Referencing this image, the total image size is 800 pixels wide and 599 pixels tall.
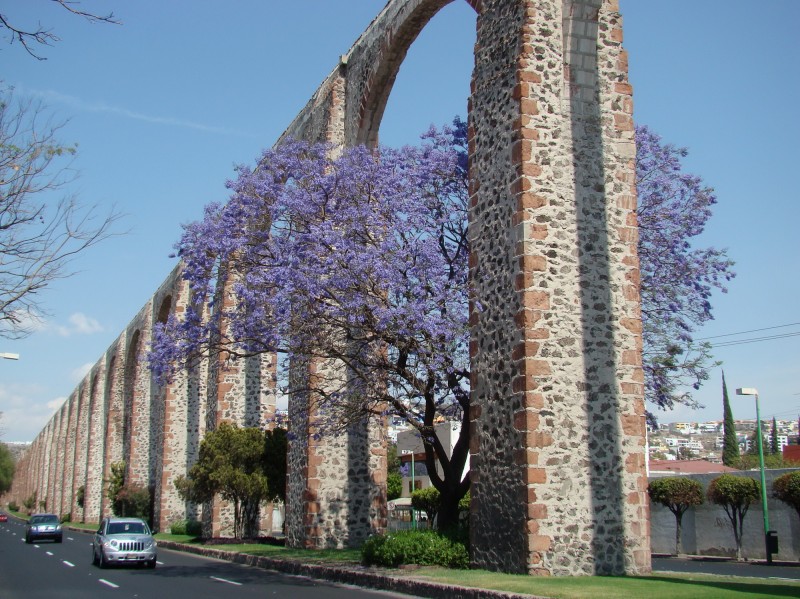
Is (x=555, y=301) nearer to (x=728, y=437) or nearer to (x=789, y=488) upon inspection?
(x=789, y=488)

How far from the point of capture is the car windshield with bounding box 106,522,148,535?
19.7 meters

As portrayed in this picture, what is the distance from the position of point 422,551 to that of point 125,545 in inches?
321

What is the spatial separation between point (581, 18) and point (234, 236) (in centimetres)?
806

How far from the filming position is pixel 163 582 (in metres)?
15.4

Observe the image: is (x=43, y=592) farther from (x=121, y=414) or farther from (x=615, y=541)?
(x=121, y=414)

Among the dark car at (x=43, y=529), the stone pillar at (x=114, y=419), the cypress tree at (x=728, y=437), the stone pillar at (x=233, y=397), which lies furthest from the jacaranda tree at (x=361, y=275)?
the cypress tree at (x=728, y=437)

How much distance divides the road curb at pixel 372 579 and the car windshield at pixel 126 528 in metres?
2.27

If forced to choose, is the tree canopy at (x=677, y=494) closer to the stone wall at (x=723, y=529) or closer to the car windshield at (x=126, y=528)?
the stone wall at (x=723, y=529)

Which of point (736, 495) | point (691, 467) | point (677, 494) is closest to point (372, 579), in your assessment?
point (736, 495)

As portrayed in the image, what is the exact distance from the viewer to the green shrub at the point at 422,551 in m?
14.0

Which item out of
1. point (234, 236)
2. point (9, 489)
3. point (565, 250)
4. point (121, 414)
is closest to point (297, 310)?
point (234, 236)

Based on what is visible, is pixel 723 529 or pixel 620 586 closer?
pixel 620 586

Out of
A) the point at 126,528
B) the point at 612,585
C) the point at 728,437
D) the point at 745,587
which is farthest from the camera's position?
the point at 728,437

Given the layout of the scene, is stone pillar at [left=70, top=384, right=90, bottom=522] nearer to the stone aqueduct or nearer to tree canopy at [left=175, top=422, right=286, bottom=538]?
tree canopy at [left=175, top=422, right=286, bottom=538]
